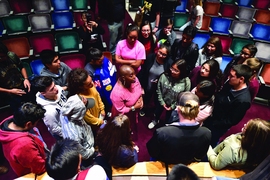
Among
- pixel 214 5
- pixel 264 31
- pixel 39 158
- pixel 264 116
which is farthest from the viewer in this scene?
pixel 214 5

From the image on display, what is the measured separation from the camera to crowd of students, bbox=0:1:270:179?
1583 millimetres

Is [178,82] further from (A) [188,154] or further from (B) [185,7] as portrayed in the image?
(B) [185,7]

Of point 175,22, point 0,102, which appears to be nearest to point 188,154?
point 0,102

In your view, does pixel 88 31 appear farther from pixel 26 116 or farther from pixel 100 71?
pixel 26 116

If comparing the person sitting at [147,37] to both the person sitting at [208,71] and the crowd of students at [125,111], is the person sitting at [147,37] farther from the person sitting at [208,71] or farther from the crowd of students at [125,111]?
the person sitting at [208,71]

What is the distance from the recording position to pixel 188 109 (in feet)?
5.61

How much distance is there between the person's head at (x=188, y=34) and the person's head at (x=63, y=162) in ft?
→ 7.53

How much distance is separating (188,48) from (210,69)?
2.06ft

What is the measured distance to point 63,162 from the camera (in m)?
1.28

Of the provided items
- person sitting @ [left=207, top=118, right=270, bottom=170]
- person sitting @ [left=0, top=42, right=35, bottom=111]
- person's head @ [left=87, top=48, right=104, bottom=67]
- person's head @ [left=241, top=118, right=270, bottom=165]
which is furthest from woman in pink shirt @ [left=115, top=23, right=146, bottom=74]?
person's head @ [left=241, top=118, right=270, bottom=165]

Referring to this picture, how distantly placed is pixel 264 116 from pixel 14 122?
378cm

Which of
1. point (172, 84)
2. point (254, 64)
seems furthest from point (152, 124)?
point (254, 64)

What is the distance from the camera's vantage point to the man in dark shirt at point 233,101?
7.34ft

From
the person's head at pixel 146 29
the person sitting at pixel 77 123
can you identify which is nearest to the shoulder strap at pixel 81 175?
the person sitting at pixel 77 123
